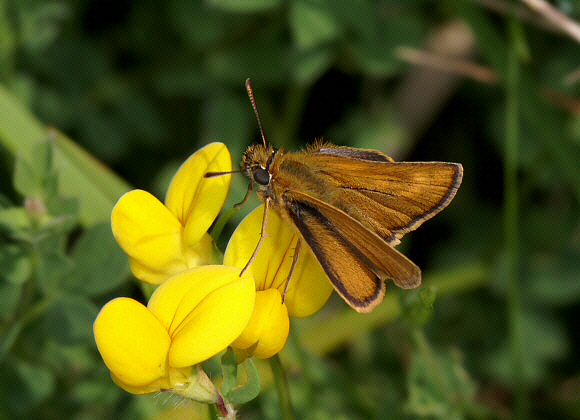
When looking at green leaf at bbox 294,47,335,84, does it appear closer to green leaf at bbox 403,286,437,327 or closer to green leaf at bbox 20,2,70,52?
green leaf at bbox 20,2,70,52

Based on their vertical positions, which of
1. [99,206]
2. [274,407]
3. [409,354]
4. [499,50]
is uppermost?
[499,50]

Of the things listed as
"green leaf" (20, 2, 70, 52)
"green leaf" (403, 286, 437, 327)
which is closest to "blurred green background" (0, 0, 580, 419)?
"green leaf" (20, 2, 70, 52)

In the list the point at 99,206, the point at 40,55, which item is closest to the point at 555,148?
the point at 99,206

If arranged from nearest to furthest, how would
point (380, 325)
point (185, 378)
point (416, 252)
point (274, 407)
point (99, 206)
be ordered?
point (185, 378)
point (274, 407)
point (99, 206)
point (380, 325)
point (416, 252)

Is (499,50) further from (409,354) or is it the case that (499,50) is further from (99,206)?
(99,206)

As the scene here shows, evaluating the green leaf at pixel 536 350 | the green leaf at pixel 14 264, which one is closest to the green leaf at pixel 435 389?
the green leaf at pixel 536 350

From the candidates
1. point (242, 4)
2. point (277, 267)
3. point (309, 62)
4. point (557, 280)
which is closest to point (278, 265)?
point (277, 267)

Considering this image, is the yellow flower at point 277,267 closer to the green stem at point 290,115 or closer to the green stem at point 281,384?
the green stem at point 281,384
